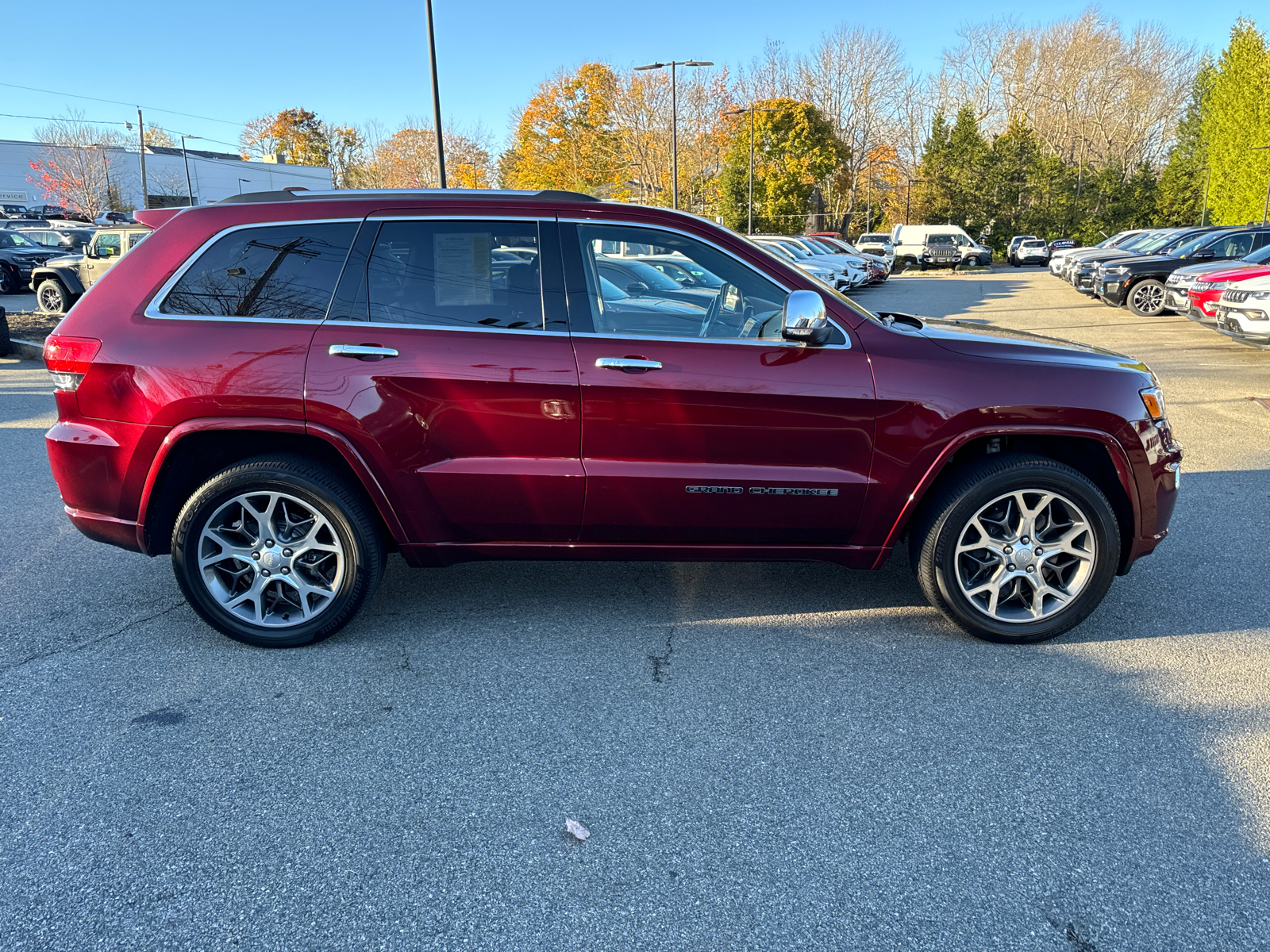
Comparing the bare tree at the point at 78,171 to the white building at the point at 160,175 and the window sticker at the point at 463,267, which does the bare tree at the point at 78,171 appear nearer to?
the white building at the point at 160,175

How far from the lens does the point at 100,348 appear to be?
3.83 metres

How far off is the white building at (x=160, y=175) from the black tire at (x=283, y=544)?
266 ft

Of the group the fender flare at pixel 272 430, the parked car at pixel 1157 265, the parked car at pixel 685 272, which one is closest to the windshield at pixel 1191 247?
the parked car at pixel 1157 265

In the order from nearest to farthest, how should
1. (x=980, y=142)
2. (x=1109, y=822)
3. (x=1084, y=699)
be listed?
(x=1109, y=822) < (x=1084, y=699) < (x=980, y=142)

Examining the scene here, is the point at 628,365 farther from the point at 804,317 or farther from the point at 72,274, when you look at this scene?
the point at 72,274

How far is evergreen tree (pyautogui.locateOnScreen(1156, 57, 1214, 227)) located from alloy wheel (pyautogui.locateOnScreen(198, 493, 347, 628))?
6499 cm

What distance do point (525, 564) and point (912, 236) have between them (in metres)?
43.6

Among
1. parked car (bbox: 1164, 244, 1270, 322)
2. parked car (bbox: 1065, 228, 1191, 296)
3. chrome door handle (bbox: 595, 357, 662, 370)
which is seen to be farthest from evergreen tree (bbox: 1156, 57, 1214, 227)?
chrome door handle (bbox: 595, 357, 662, 370)

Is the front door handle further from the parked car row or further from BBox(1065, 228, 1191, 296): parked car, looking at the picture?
BBox(1065, 228, 1191, 296): parked car

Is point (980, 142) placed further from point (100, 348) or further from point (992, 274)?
point (100, 348)

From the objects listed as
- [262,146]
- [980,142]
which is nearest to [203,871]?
[980,142]

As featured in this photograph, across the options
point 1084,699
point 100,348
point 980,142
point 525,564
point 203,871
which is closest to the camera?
point 203,871

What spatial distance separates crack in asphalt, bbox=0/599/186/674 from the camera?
3.86 m

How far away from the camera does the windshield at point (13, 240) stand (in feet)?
78.8
